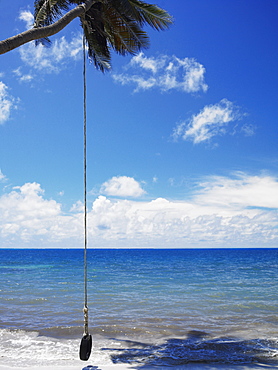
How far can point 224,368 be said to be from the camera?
5434mm

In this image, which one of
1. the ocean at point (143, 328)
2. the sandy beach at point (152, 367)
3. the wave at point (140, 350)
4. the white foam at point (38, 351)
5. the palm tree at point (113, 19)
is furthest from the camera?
the palm tree at point (113, 19)

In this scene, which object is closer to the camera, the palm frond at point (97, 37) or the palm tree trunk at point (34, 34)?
the palm tree trunk at point (34, 34)

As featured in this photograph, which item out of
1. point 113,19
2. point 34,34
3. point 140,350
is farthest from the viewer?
point 113,19

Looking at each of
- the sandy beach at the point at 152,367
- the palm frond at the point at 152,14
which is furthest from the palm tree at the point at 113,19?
the sandy beach at the point at 152,367

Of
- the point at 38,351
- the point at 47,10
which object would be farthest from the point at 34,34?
the point at 38,351

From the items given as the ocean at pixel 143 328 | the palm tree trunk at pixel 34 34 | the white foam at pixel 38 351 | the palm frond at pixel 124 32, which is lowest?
the ocean at pixel 143 328

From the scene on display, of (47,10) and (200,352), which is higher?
(47,10)

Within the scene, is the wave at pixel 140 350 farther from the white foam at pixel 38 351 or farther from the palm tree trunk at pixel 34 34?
the palm tree trunk at pixel 34 34

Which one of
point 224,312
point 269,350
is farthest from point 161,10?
point 224,312

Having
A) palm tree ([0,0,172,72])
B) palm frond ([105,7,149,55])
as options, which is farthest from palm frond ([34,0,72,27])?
palm frond ([105,7,149,55])

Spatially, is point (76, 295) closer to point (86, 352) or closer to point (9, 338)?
point (9, 338)

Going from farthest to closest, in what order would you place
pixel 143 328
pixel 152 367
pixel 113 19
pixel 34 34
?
pixel 143 328, pixel 113 19, pixel 152 367, pixel 34 34

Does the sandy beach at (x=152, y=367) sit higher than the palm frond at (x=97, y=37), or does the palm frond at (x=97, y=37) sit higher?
the palm frond at (x=97, y=37)

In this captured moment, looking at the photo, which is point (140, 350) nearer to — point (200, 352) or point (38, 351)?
point (200, 352)
